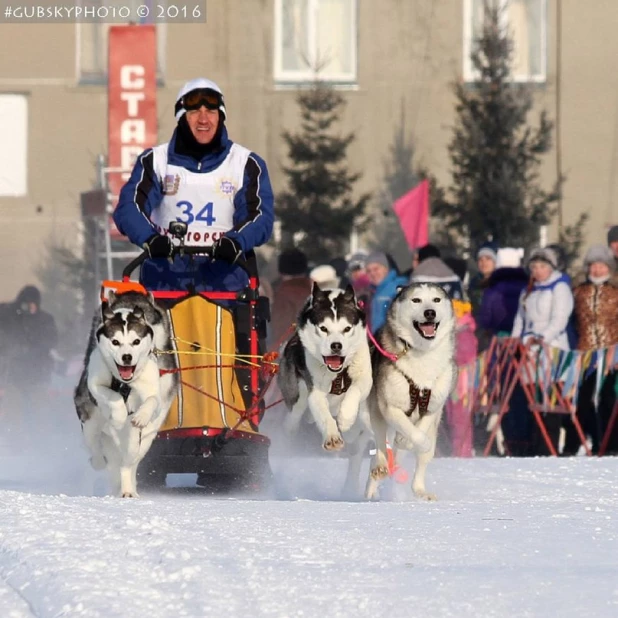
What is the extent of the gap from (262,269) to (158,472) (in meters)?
10.6

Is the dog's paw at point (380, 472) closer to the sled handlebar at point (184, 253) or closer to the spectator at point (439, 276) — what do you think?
the sled handlebar at point (184, 253)

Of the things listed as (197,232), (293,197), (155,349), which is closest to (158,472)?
(155,349)

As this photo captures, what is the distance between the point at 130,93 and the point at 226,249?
11084 mm

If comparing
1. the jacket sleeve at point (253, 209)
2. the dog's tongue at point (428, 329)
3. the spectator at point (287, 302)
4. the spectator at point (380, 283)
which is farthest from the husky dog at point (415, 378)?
the spectator at point (287, 302)

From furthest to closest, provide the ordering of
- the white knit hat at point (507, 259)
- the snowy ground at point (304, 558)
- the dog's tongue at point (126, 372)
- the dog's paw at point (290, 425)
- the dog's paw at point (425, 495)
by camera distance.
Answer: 1. the white knit hat at point (507, 259)
2. the dog's paw at point (290, 425)
3. the dog's paw at point (425, 495)
4. the dog's tongue at point (126, 372)
5. the snowy ground at point (304, 558)

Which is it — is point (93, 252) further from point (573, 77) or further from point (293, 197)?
point (573, 77)

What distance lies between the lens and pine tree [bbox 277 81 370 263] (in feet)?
55.8

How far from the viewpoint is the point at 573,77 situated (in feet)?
62.0

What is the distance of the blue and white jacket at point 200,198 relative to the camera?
7.33 metres

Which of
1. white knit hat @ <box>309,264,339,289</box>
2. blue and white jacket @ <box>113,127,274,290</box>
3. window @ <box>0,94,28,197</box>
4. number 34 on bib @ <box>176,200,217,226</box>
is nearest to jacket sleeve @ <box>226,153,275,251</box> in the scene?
blue and white jacket @ <box>113,127,274,290</box>

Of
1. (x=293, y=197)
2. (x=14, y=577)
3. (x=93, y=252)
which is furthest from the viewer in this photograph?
(x=93, y=252)

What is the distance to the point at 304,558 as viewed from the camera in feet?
16.1

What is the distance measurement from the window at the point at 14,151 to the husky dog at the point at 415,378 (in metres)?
12.4

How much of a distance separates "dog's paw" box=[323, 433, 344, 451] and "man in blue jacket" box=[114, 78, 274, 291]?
0.85m
